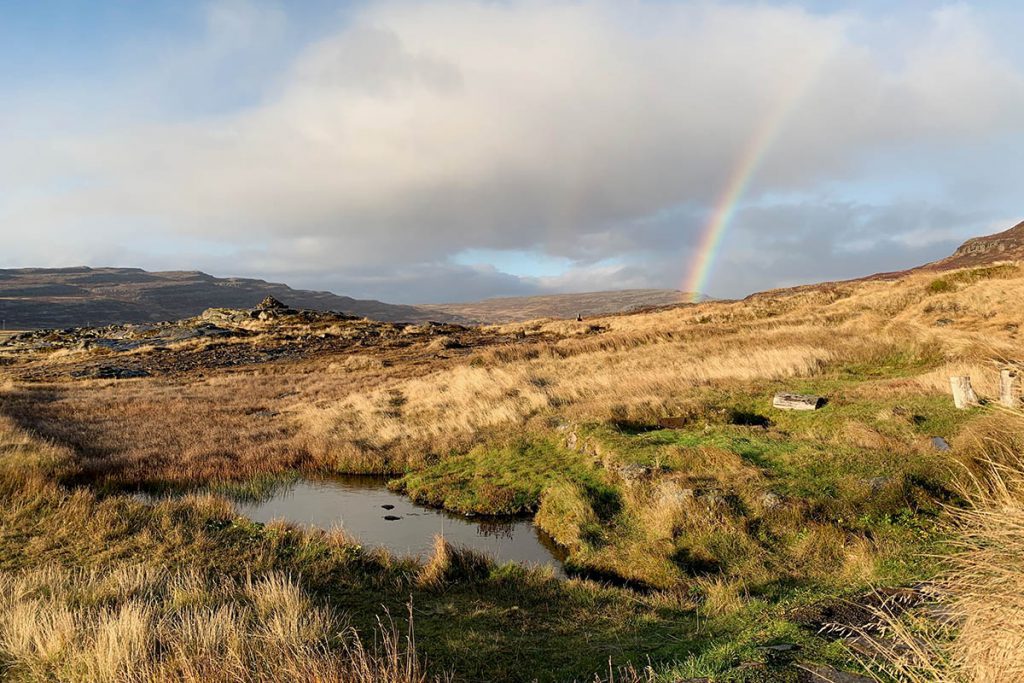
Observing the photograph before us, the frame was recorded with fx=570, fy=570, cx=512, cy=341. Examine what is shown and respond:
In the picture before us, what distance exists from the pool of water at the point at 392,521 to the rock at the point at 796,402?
7463mm

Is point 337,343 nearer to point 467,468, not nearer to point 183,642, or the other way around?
point 467,468

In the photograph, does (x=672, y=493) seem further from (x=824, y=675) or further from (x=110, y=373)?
(x=110, y=373)

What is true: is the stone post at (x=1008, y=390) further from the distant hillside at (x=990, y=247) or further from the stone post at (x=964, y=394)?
the distant hillside at (x=990, y=247)

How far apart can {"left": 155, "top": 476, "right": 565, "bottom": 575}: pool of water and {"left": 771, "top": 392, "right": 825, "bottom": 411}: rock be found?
24.5ft

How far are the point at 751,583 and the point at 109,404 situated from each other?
93.6 ft

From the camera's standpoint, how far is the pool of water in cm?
1100

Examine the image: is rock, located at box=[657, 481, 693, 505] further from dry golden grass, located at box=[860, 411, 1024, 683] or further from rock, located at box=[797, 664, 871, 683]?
rock, located at box=[797, 664, 871, 683]

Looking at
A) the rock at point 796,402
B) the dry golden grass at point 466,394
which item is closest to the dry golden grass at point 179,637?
the dry golden grass at point 466,394

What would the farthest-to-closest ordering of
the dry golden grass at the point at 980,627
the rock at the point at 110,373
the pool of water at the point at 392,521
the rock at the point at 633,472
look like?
the rock at the point at 110,373 → the rock at the point at 633,472 → the pool of water at the point at 392,521 → the dry golden grass at the point at 980,627

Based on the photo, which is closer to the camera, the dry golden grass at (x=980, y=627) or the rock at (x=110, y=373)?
the dry golden grass at (x=980, y=627)

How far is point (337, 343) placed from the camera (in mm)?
53375

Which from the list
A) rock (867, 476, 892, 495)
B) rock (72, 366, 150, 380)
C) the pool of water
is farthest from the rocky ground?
rock (867, 476, 892, 495)

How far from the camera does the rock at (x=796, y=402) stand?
1445 centimetres

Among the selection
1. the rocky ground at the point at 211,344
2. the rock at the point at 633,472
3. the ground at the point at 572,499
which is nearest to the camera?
the ground at the point at 572,499
